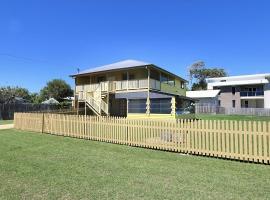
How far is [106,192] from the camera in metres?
5.39

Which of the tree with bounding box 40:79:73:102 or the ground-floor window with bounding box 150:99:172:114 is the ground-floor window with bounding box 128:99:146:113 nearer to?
the ground-floor window with bounding box 150:99:172:114

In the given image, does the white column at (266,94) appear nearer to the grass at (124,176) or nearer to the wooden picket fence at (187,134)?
the wooden picket fence at (187,134)

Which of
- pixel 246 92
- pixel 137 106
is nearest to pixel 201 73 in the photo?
pixel 246 92

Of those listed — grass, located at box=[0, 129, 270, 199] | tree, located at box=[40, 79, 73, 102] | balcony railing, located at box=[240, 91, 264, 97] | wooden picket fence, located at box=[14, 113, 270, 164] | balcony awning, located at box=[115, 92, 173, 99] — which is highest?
tree, located at box=[40, 79, 73, 102]

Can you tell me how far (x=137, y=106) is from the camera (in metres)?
28.6

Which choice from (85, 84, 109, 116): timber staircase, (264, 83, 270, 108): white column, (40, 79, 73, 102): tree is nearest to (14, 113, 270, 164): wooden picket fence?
(85, 84, 109, 116): timber staircase

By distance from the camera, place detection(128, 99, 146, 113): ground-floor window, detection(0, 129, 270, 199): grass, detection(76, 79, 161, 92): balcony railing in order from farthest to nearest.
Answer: detection(128, 99, 146, 113): ground-floor window → detection(76, 79, 161, 92): balcony railing → detection(0, 129, 270, 199): grass

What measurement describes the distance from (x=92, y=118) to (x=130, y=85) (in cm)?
1520

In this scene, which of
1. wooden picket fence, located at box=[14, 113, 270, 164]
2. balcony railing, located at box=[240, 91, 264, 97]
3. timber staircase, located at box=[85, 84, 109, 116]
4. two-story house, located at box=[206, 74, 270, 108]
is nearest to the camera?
wooden picket fence, located at box=[14, 113, 270, 164]

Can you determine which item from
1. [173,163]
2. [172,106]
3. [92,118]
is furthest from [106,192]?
[172,106]

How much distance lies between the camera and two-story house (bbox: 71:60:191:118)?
26.6 meters

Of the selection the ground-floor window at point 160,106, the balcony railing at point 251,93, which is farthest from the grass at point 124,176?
the balcony railing at point 251,93

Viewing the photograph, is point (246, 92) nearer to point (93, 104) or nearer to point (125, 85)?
point (125, 85)

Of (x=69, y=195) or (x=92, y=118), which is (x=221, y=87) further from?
(x=69, y=195)
